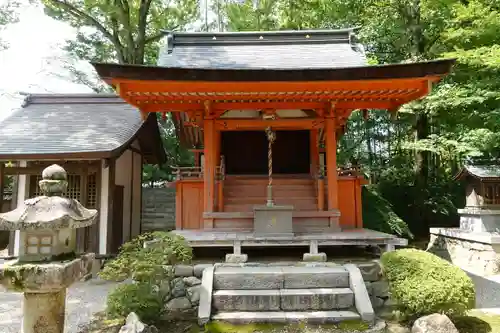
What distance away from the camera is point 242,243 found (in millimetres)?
6070

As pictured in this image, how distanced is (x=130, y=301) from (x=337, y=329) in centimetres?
269

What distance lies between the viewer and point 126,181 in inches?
399

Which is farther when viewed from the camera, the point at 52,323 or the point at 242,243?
the point at 242,243

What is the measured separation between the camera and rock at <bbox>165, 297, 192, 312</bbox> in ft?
17.6

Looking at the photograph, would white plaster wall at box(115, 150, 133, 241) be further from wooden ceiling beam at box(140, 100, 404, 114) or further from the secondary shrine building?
wooden ceiling beam at box(140, 100, 404, 114)

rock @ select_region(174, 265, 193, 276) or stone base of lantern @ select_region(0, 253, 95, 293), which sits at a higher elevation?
stone base of lantern @ select_region(0, 253, 95, 293)

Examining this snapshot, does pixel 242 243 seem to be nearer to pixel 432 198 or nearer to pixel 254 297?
pixel 254 297

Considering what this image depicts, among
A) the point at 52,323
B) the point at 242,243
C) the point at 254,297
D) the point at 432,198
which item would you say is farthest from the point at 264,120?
the point at 432,198

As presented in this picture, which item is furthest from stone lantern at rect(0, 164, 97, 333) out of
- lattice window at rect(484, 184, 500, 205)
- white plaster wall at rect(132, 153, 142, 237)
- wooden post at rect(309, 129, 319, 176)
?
lattice window at rect(484, 184, 500, 205)

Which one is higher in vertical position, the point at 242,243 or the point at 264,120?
the point at 264,120

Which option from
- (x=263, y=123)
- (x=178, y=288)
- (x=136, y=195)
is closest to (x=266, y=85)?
(x=263, y=123)

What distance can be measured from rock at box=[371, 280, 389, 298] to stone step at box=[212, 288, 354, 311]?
31.1 inches

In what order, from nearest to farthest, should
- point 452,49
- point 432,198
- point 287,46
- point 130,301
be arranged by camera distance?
point 130,301
point 287,46
point 452,49
point 432,198

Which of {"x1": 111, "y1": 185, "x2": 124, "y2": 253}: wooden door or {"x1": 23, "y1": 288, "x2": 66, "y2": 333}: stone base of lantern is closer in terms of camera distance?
{"x1": 23, "y1": 288, "x2": 66, "y2": 333}: stone base of lantern
